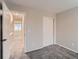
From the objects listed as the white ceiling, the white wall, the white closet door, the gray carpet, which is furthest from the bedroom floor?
the white ceiling

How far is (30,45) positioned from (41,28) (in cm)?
129

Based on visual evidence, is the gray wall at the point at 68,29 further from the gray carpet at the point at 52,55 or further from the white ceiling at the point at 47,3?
the white ceiling at the point at 47,3

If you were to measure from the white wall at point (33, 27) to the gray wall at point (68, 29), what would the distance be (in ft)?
4.52

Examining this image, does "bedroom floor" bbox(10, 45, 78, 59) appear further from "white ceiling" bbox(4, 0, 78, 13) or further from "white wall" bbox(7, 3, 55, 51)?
"white ceiling" bbox(4, 0, 78, 13)

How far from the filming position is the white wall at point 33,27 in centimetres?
423

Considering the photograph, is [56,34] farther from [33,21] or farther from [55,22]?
[33,21]

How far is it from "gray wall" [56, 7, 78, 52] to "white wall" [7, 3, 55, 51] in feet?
4.52

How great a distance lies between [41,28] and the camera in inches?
198

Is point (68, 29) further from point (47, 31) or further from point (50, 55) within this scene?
point (50, 55)

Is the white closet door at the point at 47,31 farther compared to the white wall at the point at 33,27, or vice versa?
the white closet door at the point at 47,31

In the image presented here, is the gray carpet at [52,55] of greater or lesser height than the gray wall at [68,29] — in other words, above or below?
below

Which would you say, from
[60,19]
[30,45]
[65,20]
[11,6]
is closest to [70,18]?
[65,20]

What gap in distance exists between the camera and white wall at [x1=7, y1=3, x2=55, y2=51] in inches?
167

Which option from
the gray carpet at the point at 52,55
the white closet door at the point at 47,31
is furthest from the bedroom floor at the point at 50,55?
the white closet door at the point at 47,31
